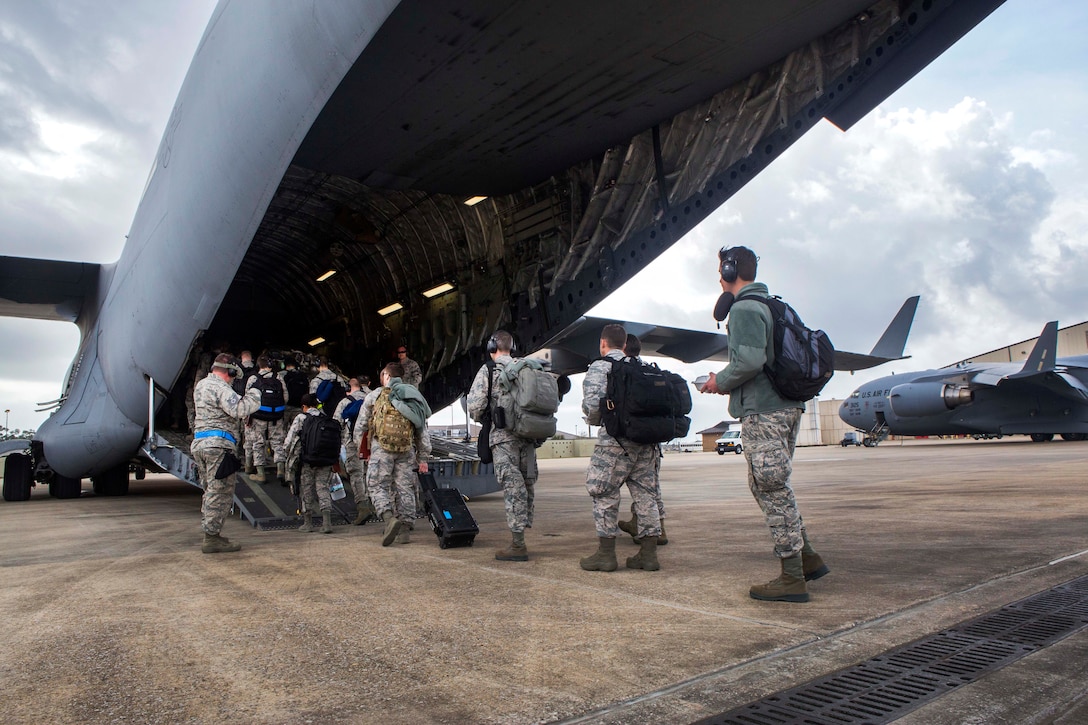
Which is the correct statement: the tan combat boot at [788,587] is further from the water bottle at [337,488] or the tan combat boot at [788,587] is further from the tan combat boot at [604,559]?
the water bottle at [337,488]

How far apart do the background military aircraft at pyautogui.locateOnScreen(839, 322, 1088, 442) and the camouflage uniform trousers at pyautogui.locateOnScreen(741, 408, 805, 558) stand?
Answer: 70.0 feet

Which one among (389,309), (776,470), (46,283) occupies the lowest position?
(776,470)

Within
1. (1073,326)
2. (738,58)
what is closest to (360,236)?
(738,58)

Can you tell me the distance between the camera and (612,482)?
4340mm

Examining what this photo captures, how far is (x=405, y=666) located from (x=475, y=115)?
5.22 m

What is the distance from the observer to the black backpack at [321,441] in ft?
21.2

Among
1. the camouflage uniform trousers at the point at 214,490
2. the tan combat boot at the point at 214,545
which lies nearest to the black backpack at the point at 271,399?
the camouflage uniform trousers at the point at 214,490

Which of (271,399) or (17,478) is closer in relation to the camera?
(271,399)

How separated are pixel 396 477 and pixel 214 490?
1.38m

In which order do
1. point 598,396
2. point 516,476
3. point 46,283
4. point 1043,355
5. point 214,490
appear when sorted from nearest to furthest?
point 598,396 → point 516,476 → point 214,490 → point 46,283 → point 1043,355

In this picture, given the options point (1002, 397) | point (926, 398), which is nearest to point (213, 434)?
point (926, 398)

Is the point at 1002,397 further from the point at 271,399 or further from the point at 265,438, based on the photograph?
the point at 271,399

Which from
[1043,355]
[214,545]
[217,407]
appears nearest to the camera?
[214,545]

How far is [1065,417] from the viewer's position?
73.8 feet
